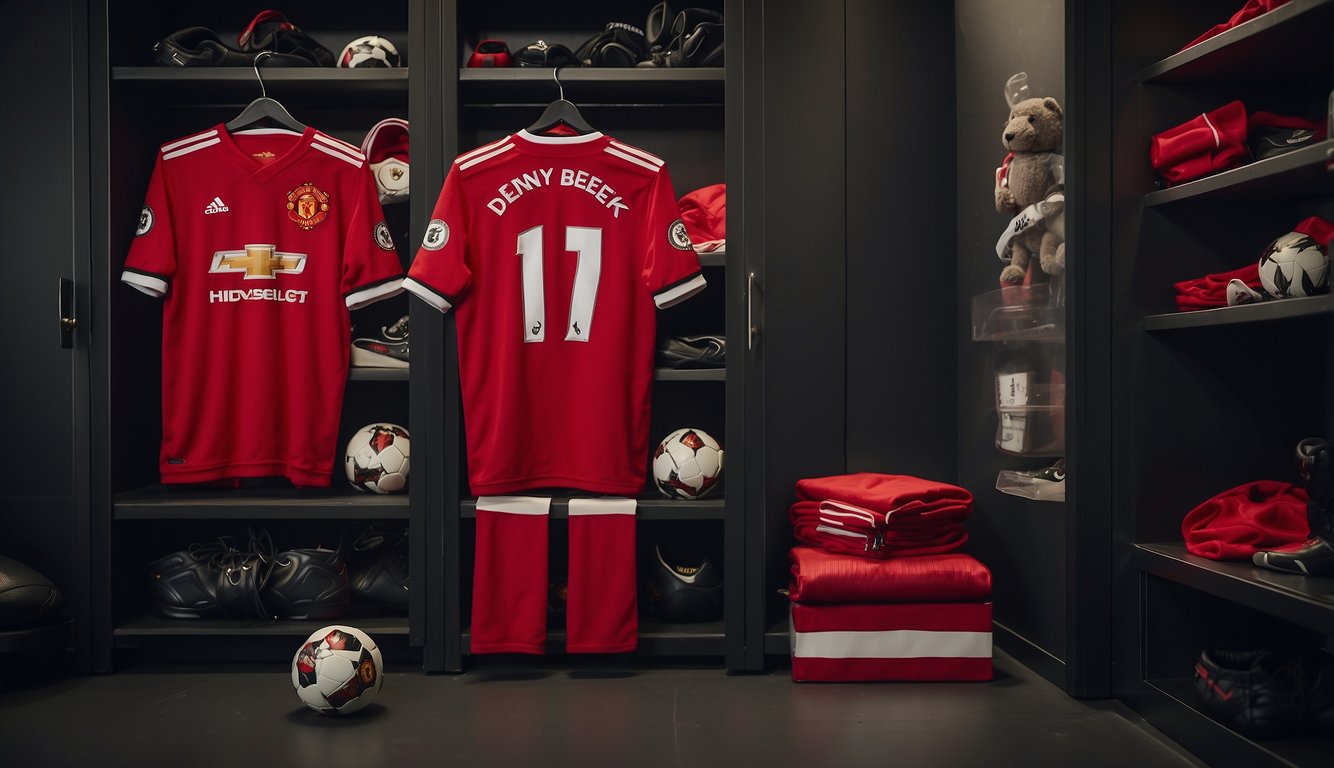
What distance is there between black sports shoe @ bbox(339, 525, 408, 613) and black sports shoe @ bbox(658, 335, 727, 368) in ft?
3.13

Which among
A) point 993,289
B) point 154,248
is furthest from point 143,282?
point 993,289

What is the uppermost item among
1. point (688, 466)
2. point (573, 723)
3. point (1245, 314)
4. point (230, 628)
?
point (1245, 314)

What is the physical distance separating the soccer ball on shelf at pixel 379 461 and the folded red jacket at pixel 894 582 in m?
1.18

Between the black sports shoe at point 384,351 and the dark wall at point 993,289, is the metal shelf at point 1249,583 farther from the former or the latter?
the black sports shoe at point 384,351

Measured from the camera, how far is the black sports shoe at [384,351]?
268cm

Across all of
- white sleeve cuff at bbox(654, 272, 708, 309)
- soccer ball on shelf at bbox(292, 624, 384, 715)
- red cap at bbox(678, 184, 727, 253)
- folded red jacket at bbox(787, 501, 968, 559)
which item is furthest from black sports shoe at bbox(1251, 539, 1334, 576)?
soccer ball on shelf at bbox(292, 624, 384, 715)

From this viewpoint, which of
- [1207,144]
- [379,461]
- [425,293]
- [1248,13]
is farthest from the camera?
[379,461]

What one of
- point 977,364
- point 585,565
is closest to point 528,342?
point 585,565

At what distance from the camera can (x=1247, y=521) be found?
1947 millimetres

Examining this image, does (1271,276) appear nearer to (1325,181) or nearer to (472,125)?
(1325,181)

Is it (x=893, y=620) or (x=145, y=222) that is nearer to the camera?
(x=893, y=620)

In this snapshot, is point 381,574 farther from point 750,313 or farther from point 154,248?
point 750,313

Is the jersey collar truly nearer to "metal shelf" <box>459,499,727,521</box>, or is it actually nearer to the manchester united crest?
the manchester united crest

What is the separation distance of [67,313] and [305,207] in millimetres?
671
